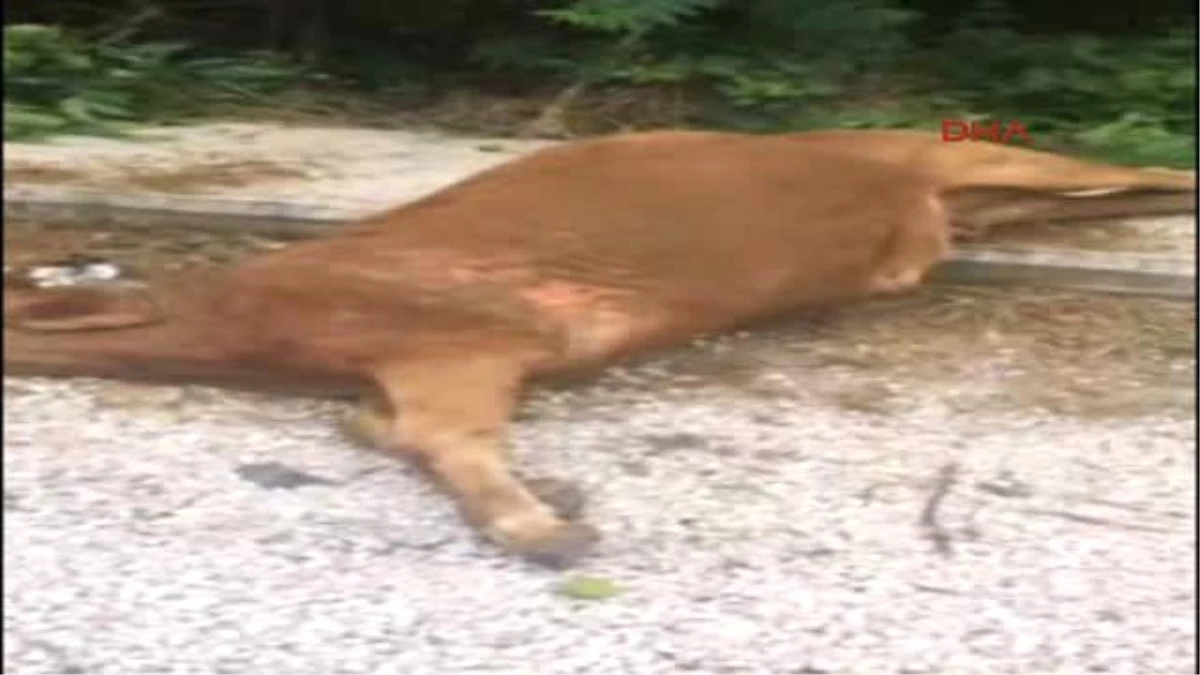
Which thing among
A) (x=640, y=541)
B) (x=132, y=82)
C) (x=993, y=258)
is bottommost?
(x=640, y=541)

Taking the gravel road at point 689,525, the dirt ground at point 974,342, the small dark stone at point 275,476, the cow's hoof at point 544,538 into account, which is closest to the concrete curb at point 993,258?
the dirt ground at point 974,342

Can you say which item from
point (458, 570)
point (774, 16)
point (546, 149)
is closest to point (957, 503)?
point (458, 570)

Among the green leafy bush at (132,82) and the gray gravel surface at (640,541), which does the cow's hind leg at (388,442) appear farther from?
the green leafy bush at (132,82)

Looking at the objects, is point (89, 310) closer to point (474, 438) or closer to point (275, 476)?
point (275, 476)

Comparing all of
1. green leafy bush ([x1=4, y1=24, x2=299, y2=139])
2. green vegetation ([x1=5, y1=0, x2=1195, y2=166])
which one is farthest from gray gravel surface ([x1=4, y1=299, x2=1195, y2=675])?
green leafy bush ([x1=4, y1=24, x2=299, y2=139])

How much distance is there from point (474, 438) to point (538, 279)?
45 centimetres

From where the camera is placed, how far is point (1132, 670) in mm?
2363

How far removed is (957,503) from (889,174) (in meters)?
1.00

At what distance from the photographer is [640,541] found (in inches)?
104

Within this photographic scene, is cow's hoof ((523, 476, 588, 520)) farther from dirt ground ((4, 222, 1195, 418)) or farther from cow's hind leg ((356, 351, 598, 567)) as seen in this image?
dirt ground ((4, 222, 1195, 418))

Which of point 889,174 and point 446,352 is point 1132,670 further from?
point 889,174

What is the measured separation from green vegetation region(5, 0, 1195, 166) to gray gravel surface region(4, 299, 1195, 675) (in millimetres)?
924

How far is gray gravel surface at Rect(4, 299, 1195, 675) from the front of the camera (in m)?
2.36

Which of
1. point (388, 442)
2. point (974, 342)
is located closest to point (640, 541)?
point (388, 442)
